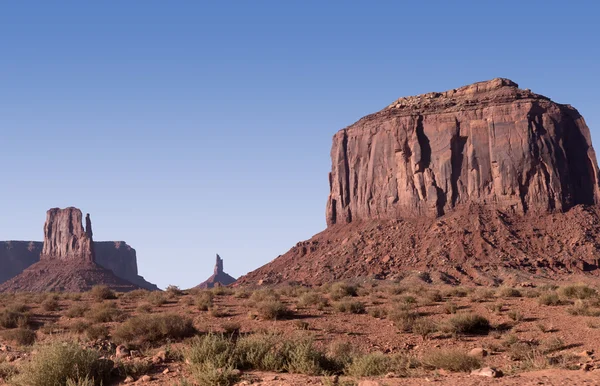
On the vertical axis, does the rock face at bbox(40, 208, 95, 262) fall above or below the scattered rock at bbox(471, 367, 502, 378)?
above

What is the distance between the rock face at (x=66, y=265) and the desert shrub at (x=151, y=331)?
83.3 m

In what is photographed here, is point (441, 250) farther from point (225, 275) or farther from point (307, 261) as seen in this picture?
point (225, 275)

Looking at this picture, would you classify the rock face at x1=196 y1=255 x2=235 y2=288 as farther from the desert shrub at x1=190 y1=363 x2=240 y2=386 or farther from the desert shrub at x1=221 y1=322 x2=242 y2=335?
the desert shrub at x1=190 y1=363 x2=240 y2=386

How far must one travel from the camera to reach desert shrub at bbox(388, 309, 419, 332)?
65.6 feet

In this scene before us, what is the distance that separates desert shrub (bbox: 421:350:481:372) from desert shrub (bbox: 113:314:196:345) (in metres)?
8.07

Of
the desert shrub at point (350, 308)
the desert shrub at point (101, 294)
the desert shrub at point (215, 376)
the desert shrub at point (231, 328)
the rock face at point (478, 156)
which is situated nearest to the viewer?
the desert shrub at point (215, 376)

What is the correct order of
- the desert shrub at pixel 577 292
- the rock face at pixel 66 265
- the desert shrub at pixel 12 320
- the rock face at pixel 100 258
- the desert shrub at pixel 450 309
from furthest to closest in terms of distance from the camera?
1. the rock face at pixel 100 258
2. the rock face at pixel 66 265
3. the desert shrub at pixel 577 292
4. the desert shrub at pixel 450 309
5. the desert shrub at pixel 12 320

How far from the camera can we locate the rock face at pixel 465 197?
6162 cm

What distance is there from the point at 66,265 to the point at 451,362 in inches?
4592

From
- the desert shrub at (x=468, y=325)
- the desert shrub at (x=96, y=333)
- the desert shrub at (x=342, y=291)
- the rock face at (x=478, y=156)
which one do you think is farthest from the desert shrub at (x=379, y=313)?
the rock face at (x=478, y=156)

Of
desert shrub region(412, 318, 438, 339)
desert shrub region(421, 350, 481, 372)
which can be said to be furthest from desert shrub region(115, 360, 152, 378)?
desert shrub region(412, 318, 438, 339)

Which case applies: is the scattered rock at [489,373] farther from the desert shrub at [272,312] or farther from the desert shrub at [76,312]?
the desert shrub at [76,312]

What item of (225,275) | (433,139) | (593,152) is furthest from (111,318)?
(225,275)

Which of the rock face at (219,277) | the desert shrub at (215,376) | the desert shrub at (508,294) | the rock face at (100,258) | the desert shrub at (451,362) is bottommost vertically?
the desert shrub at (451,362)
